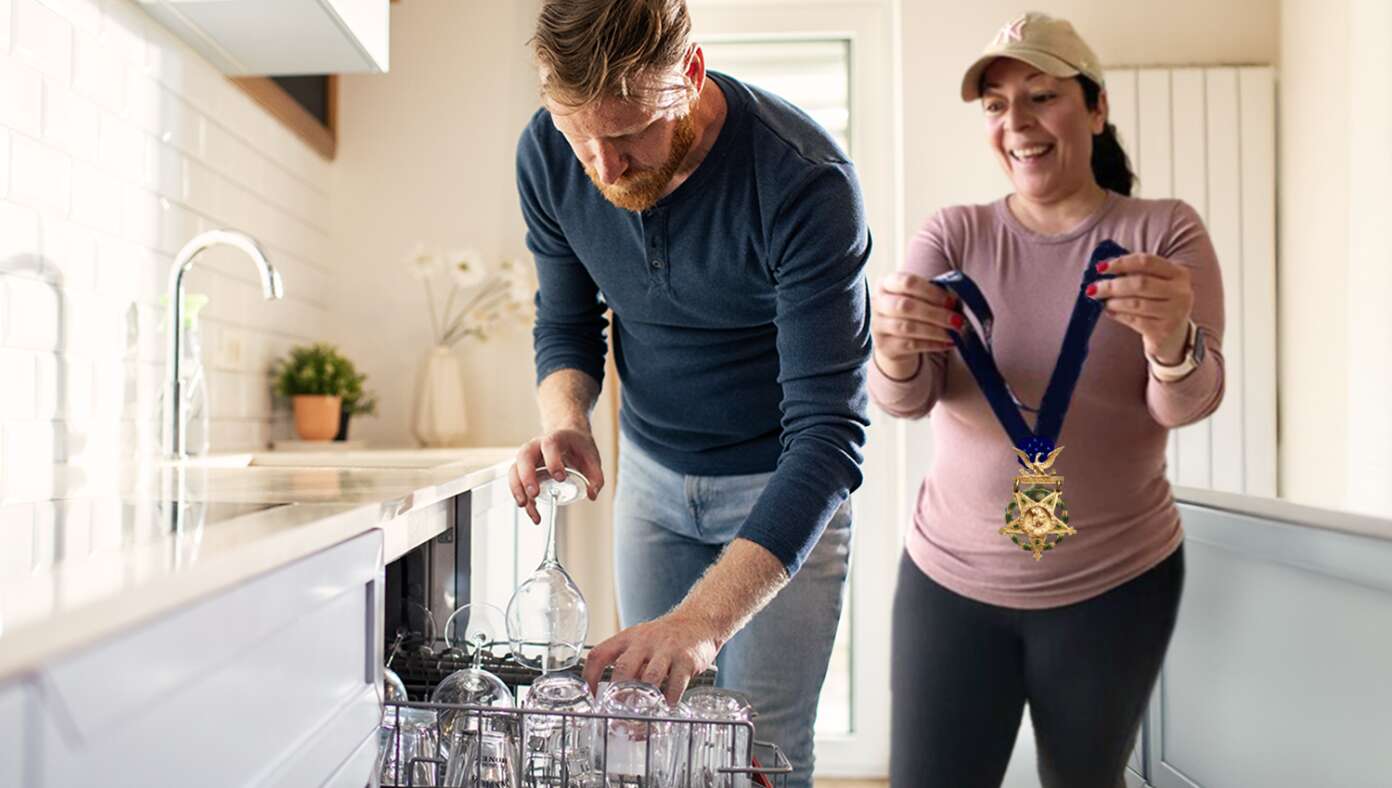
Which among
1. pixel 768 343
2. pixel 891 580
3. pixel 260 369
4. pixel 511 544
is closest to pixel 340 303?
pixel 260 369

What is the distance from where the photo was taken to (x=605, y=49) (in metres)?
1.22

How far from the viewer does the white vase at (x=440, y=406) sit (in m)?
3.07

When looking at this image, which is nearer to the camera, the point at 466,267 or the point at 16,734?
the point at 16,734

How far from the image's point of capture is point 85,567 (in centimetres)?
71

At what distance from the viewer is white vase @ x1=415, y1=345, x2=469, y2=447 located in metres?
3.07

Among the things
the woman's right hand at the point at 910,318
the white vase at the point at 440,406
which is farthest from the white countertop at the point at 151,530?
the white vase at the point at 440,406

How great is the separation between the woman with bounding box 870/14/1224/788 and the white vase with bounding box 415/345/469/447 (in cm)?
150

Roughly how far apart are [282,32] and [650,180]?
1161 mm

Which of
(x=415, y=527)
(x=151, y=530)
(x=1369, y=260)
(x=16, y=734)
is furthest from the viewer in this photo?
(x=1369, y=260)

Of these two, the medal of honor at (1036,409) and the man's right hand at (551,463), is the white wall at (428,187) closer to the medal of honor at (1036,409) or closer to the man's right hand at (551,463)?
the medal of honor at (1036,409)

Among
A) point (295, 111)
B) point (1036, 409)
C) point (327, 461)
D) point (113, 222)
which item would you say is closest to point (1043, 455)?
point (1036, 409)

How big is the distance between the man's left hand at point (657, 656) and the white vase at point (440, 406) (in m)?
2.10

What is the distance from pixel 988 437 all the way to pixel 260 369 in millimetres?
1672

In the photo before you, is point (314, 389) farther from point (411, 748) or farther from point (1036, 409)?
point (411, 748)
